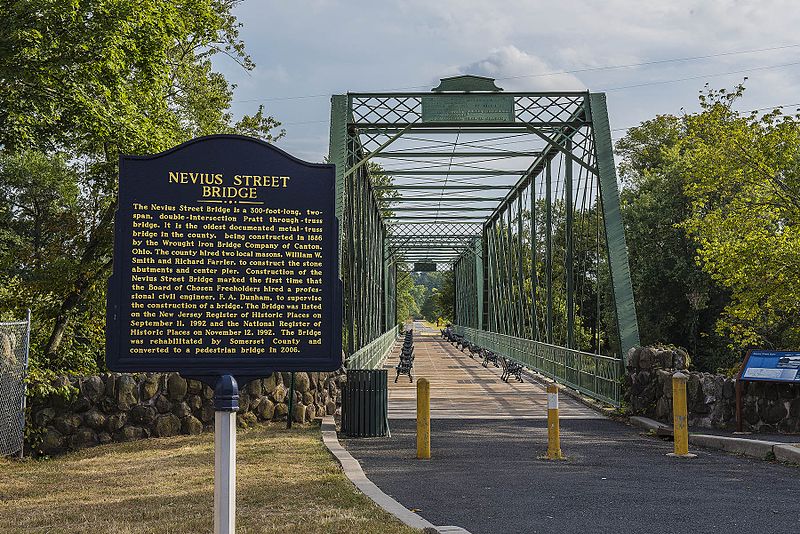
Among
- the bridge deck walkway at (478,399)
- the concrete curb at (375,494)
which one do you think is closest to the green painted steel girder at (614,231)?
the bridge deck walkway at (478,399)

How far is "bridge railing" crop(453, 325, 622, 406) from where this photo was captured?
15.1 m

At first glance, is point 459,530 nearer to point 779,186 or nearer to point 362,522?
point 362,522

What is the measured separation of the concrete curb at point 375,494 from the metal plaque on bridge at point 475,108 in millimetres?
8613

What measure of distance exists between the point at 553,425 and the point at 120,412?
6204 mm

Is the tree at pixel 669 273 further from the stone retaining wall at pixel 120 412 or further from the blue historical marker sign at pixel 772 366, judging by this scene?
the stone retaining wall at pixel 120 412

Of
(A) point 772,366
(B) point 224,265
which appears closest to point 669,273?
(A) point 772,366

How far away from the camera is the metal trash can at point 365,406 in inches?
471

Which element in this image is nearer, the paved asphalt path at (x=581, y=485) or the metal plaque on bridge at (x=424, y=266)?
the paved asphalt path at (x=581, y=485)

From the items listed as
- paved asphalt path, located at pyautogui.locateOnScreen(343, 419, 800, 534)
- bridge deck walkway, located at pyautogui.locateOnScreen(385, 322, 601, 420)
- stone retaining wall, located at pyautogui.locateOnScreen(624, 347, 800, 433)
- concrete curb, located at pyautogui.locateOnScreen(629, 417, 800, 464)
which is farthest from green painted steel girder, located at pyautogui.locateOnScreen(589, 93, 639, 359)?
concrete curb, located at pyautogui.locateOnScreen(629, 417, 800, 464)

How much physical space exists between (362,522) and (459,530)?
76cm

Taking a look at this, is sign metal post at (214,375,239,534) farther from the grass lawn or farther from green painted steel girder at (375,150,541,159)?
green painted steel girder at (375,150,541,159)

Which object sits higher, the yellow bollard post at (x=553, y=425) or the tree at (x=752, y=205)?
the tree at (x=752, y=205)

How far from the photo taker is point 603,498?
24.1ft

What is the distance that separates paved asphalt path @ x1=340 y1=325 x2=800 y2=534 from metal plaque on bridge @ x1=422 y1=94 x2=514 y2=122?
6.97m
